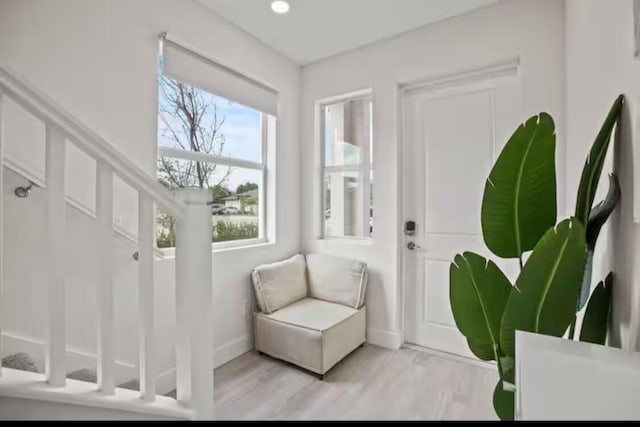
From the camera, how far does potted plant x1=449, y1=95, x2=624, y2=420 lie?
2.74 ft

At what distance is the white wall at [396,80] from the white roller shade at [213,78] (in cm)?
58

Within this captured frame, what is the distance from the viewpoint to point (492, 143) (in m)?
2.43

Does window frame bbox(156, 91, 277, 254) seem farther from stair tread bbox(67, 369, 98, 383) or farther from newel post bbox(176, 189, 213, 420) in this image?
newel post bbox(176, 189, 213, 420)

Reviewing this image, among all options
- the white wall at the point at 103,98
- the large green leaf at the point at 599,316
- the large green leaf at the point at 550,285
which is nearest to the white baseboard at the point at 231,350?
the white wall at the point at 103,98

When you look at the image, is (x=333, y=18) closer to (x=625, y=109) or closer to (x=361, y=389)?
(x=625, y=109)

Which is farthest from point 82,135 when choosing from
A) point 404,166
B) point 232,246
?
point 404,166

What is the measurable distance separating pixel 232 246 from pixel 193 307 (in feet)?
5.01

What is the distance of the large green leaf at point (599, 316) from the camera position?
3.26ft

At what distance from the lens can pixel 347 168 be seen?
310 cm

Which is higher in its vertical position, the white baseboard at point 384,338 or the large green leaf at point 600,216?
the large green leaf at point 600,216

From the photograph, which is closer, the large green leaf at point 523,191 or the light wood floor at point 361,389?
the large green leaf at point 523,191

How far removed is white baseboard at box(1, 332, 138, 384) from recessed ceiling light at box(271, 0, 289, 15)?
2.53 m

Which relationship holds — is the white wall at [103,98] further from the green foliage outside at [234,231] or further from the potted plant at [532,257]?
the potted plant at [532,257]

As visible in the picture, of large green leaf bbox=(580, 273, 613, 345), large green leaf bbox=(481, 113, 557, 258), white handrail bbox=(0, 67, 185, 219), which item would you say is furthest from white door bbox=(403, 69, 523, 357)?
white handrail bbox=(0, 67, 185, 219)
